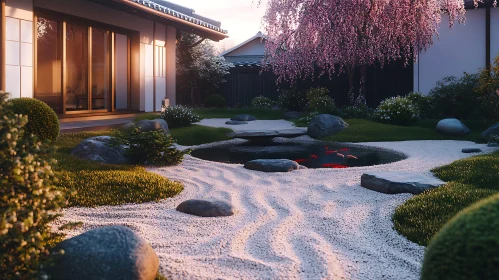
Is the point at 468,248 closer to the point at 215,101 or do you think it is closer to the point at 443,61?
the point at 443,61

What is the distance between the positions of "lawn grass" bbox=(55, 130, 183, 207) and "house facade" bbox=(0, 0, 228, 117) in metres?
3.68

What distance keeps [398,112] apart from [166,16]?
613cm

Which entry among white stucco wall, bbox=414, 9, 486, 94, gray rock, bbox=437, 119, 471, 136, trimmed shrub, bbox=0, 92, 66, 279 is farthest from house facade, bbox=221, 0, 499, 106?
trimmed shrub, bbox=0, 92, 66, 279

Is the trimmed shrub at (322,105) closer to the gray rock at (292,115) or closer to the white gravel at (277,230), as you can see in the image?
the gray rock at (292,115)

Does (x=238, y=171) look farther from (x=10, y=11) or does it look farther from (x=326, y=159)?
(x=10, y=11)

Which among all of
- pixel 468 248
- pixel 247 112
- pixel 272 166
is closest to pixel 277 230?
pixel 468 248

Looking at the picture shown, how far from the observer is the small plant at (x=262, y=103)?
20422mm

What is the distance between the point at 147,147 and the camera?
7.55 metres

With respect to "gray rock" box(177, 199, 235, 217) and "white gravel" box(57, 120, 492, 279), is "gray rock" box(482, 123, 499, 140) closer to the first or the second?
"white gravel" box(57, 120, 492, 279)

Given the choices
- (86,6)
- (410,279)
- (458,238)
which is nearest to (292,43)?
(86,6)

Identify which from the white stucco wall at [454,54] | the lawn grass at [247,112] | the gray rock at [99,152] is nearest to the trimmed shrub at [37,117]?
the gray rock at [99,152]

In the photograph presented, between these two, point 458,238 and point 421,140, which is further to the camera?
point 421,140

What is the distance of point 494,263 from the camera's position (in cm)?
202

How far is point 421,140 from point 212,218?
762 centimetres
